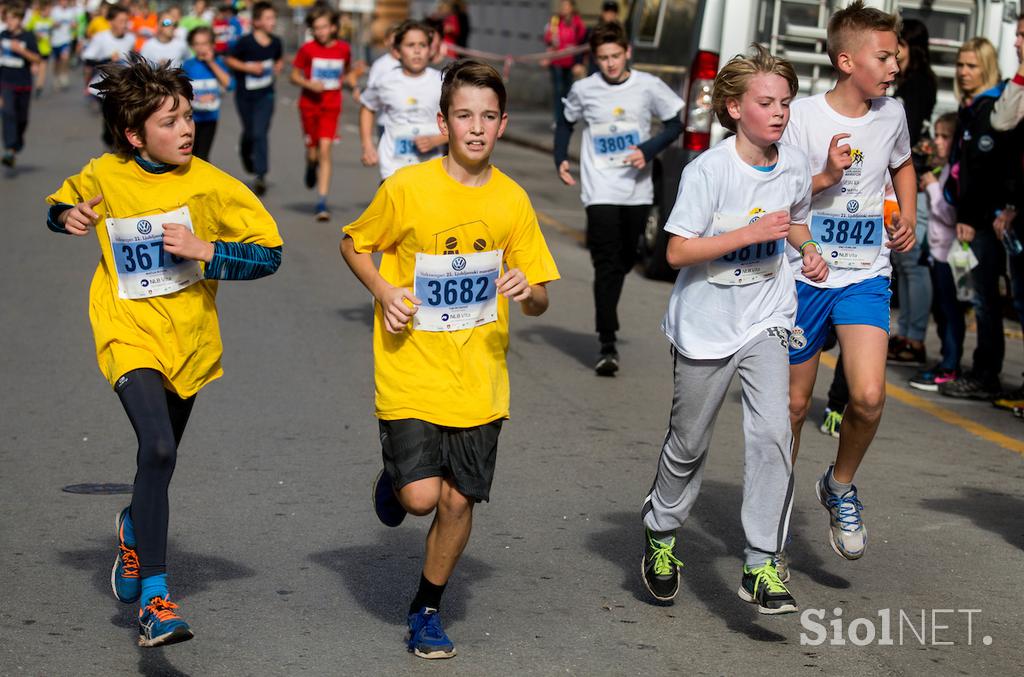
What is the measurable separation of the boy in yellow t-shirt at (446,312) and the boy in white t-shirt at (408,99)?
547 cm

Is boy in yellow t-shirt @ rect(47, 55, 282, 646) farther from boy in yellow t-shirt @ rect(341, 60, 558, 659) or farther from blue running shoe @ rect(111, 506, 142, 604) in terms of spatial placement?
boy in yellow t-shirt @ rect(341, 60, 558, 659)

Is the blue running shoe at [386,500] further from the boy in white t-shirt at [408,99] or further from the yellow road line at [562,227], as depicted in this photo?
the yellow road line at [562,227]

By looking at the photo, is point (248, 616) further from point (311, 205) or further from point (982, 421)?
point (311, 205)

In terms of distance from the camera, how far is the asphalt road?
497 centimetres

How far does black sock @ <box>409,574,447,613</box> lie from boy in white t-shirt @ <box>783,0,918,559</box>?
153 centimetres

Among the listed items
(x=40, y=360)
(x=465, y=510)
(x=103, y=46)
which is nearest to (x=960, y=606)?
(x=465, y=510)

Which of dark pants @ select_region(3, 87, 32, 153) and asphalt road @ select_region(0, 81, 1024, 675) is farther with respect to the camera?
dark pants @ select_region(3, 87, 32, 153)

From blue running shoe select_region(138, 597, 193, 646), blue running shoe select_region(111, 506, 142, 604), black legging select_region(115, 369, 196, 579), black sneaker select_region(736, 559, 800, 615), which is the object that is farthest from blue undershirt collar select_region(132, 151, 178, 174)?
black sneaker select_region(736, 559, 800, 615)

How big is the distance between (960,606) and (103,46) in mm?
23953

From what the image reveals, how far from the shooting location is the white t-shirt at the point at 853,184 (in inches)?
232

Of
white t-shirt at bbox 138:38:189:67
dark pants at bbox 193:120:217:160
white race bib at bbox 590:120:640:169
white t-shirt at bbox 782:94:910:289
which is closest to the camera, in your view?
white t-shirt at bbox 782:94:910:289

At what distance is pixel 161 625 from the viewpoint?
15.0 ft

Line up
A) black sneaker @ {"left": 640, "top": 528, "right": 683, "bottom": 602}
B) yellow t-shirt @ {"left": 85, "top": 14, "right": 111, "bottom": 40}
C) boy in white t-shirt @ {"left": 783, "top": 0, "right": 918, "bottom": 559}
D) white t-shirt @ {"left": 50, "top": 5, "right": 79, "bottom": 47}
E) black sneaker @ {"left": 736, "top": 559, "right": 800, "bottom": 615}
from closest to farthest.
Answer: black sneaker @ {"left": 736, "top": 559, "right": 800, "bottom": 615} → black sneaker @ {"left": 640, "top": 528, "right": 683, "bottom": 602} → boy in white t-shirt @ {"left": 783, "top": 0, "right": 918, "bottom": 559} → yellow t-shirt @ {"left": 85, "top": 14, "right": 111, "bottom": 40} → white t-shirt @ {"left": 50, "top": 5, "right": 79, "bottom": 47}

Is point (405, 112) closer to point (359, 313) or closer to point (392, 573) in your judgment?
point (359, 313)
